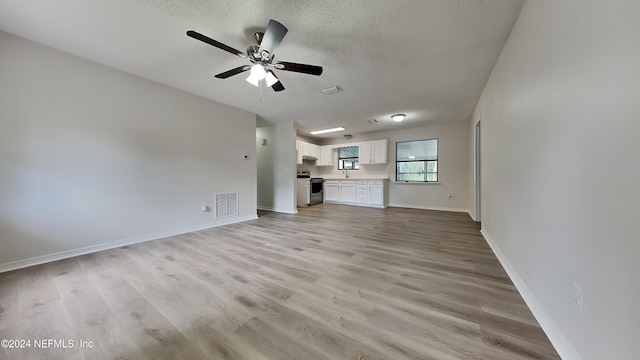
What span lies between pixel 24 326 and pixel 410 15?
3.81 m

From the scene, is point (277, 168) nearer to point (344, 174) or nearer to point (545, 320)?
point (344, 174)

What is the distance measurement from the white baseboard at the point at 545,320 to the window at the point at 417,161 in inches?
176

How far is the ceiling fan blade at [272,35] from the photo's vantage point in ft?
5.80

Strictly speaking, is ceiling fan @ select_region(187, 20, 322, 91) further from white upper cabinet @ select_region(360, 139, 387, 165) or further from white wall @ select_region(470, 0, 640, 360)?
white upper cabinet @ select_region(360, 139, 387, 165)

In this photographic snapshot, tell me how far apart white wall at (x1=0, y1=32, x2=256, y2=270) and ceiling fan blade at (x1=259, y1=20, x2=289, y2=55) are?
8.01 feet

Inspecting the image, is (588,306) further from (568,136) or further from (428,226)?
(428,226)

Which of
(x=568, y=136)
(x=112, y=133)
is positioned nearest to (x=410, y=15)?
(x=568, y=136)

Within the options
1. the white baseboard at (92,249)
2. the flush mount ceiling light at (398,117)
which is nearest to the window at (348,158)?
the flush mount ceiling light at (398,117)

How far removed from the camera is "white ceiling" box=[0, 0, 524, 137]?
5.98ft

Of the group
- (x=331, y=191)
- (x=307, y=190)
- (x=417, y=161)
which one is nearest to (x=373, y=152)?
(x=417, y=161)

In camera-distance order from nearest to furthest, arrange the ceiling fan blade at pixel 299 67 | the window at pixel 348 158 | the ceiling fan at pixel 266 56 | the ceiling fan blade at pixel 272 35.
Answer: the ceiling fan blade at pixel 272 35 < the ceiling fan at pixel 266 56 < the ceiling fan blade at pixel 299 67 < the window at pixel 348 158

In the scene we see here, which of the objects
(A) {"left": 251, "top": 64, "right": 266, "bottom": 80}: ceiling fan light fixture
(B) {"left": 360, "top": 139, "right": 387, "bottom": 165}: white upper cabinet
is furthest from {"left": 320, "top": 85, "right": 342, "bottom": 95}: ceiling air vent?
(B) {"left": 360, "top": 139, "right": 387, "bottom": 165}: white upper cabinet

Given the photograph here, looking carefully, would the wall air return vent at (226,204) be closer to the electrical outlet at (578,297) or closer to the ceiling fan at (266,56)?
the ceiling fan at (266,56)

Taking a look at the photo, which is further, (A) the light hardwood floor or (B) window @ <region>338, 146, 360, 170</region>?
(B) window @ <region>338, 146, 360, 170</region>
